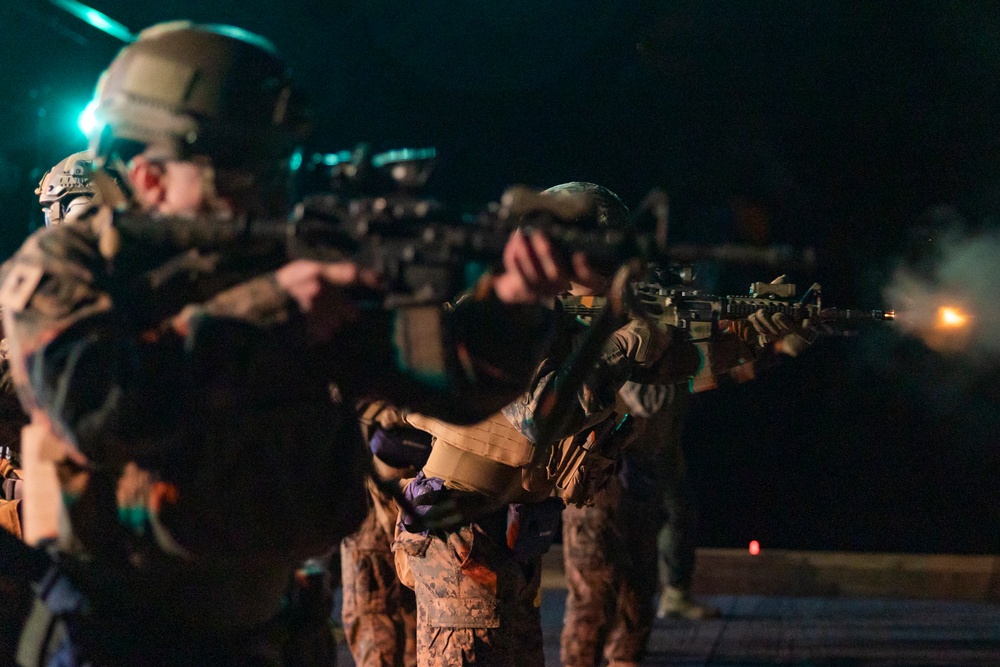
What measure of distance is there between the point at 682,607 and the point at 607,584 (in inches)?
91.0

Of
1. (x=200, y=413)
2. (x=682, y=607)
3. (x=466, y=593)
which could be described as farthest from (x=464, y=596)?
(x=682, y=607)

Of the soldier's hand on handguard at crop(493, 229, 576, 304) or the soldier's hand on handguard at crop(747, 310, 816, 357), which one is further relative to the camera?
the soldier's hand on handguard at crop(747, 310, 816, 357)

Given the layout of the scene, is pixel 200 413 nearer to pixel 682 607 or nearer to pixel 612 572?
pixel 612 572

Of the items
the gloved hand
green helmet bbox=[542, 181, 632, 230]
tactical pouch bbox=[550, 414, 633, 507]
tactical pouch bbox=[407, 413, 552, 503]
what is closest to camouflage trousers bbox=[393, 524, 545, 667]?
tactical pouch bbox=[407, 413, 552, 503]

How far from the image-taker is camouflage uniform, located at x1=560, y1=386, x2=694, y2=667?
5.85m

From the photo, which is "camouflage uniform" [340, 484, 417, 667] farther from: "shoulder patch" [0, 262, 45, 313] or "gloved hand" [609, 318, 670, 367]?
"shoulder patch" [0, 262, 45, 313]

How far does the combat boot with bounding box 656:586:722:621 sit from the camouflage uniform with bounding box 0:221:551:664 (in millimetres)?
6004

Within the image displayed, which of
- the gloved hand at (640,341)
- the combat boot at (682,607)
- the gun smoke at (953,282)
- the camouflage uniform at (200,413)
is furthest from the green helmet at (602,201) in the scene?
the gun smoke at (953,282)

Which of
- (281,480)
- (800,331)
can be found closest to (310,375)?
(281,480)

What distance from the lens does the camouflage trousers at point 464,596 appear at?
3.72 metres

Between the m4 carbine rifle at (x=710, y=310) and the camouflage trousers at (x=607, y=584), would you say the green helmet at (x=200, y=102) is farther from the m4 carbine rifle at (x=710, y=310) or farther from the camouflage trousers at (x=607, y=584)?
the camouflage trousers at (x=607, y=584)

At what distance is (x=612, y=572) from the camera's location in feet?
19.6

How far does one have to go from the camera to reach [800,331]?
5.20 meters

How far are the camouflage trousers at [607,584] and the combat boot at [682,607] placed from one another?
197 cm
